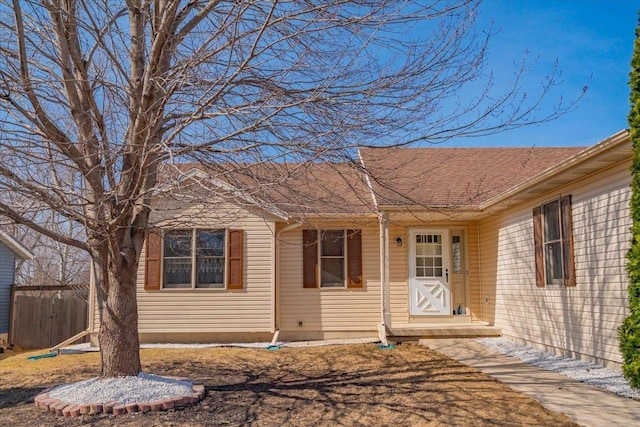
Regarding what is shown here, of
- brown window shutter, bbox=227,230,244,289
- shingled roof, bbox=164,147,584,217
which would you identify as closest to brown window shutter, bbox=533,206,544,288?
shingled roof, bbox=164,147,584,217

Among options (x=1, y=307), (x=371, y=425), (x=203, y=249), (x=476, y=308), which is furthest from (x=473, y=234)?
(x=1, y=307)

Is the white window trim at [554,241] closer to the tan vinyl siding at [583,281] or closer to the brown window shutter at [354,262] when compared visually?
the tan vinyl siding at [583,281]

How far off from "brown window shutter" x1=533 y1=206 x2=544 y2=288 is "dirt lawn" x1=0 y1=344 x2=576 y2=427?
2.17 metres

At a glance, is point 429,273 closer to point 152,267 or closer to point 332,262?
point 332,262

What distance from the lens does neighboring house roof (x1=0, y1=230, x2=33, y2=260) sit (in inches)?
643

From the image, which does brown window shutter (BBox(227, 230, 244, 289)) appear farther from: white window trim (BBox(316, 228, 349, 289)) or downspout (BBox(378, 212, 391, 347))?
downspout (BBox(378, 212, 391, 347))

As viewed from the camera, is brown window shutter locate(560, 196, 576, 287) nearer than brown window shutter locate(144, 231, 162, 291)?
Yes

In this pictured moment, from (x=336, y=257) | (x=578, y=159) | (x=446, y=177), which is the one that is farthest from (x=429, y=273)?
(x=578, y=159)

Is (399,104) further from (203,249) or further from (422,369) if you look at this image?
(203,249)

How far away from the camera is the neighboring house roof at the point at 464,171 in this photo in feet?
36.7

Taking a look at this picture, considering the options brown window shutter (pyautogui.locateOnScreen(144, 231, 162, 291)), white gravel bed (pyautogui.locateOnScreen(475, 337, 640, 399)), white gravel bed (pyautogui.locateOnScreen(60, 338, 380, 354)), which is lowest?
white gravel bed (pyautogui.locateOnScreen(60, 338, 380, 354))

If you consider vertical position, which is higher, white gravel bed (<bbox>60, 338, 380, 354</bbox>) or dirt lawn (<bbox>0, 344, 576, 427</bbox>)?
dirt lawn (<bbox>0, 344, 576, 427</bbox>)

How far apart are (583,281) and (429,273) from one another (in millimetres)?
4604

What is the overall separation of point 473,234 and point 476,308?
5.55 ft
